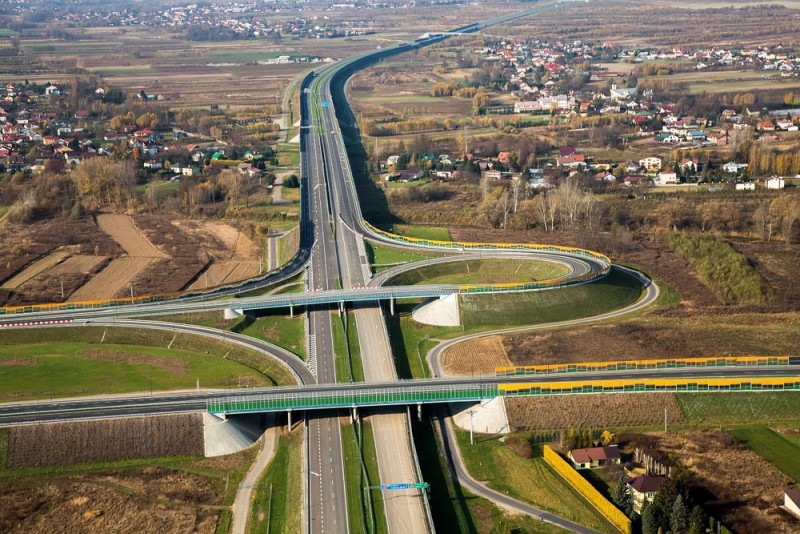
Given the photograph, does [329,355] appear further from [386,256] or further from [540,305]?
[386,256]

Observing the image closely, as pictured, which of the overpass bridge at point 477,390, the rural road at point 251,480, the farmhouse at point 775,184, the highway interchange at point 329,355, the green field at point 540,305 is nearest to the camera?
the rural road at point 251,480

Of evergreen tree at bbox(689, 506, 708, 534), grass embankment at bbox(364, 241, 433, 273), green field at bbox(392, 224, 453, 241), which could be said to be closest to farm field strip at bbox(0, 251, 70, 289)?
grass embankment at bbox(364, 241, 433, 273)

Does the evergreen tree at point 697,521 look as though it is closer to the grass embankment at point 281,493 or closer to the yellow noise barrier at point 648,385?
the yellow noise barrier at point 648,385

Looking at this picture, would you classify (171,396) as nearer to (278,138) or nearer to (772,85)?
(278,138)

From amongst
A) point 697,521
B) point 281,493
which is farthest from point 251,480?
point 697,521

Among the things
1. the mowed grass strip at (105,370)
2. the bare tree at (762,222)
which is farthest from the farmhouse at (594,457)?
the bare tree at (762,222)

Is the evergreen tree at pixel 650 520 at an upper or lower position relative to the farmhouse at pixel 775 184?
lower

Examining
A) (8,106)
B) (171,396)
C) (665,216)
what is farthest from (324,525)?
(8,106)
